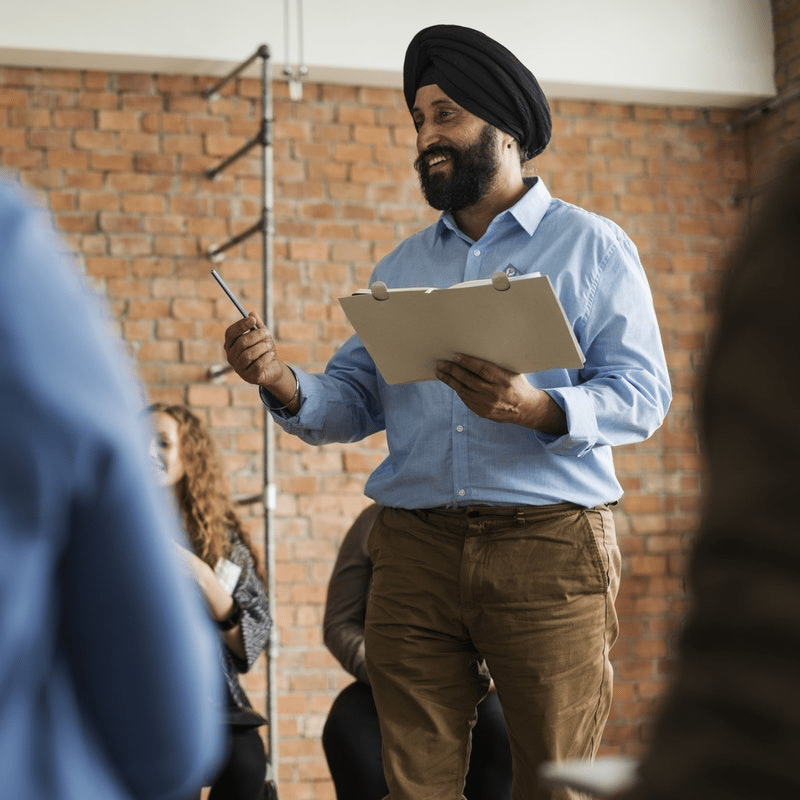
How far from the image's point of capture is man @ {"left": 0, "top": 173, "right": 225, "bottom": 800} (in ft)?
2.07

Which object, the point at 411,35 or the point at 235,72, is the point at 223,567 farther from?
the point at 411,35

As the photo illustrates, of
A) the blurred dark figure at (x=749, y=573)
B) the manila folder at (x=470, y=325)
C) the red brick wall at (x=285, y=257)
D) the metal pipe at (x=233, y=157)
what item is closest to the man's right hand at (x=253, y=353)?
the manila folder at (x=470, y=325)

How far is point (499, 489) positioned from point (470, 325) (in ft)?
0.91

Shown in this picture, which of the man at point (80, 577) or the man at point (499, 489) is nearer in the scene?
the man at point (80, 577)

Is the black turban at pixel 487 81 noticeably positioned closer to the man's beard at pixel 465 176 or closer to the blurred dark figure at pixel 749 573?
the man's beard at pixel 465 176

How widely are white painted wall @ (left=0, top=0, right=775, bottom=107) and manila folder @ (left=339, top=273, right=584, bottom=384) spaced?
103 inches

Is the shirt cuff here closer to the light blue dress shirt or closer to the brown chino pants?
the light blue dress shirt

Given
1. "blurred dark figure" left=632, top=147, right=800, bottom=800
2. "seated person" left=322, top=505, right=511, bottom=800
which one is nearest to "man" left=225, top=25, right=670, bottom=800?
"seated person" left=322, top=505, right=511, bottom=800

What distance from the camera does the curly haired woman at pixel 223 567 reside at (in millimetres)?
3234

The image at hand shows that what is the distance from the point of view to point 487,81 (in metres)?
2.30

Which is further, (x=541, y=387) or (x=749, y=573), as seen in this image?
(x=541, y=387)

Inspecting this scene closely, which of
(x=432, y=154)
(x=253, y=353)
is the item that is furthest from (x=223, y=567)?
(x=432, y=154)

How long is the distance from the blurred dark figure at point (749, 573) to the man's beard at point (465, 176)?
6.04 ft

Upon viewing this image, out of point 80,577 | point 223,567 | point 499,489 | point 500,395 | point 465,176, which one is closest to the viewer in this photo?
point 80,577
